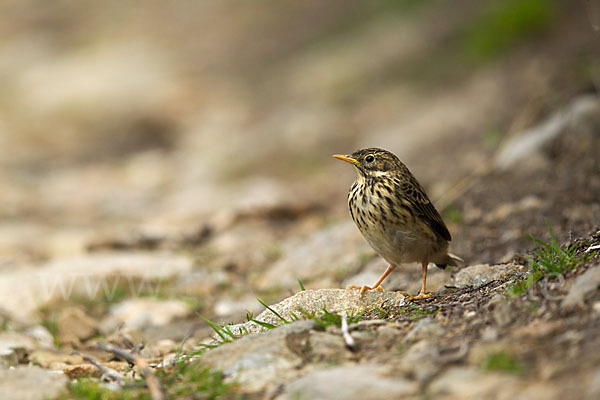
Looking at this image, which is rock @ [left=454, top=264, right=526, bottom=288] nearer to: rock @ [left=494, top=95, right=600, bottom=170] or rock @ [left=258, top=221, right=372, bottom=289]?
rock @ [left=258, top=221, right=372, bottom=289]

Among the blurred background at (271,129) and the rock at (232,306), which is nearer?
the rock at (232,306)

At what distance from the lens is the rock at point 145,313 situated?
684cm

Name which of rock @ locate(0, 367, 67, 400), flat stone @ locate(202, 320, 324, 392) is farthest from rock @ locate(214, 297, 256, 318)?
rock @ locate(0, 367, 67, 400)

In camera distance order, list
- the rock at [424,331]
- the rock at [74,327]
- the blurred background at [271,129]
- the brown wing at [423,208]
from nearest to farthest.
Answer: the rock at [424,331] < the brown wing at [423,208] < the rock at [74,327] < the blurred background at [271,129]

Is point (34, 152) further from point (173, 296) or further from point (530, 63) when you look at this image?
point (530, 63)

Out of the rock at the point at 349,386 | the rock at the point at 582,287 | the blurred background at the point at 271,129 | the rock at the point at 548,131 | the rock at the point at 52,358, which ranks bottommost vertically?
the rock at the point at 349,386

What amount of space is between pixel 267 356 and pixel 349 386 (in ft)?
2.44

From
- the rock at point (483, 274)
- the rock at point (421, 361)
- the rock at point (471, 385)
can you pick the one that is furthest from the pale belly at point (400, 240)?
the rock at point (471, 385)

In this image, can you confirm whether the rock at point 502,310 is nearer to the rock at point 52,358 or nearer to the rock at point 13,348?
the rock at point 52,358

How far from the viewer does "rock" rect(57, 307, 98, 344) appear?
630 cm

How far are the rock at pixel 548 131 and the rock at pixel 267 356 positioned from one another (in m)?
6.16

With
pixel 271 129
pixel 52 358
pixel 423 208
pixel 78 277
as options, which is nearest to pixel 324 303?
pixel 423 208

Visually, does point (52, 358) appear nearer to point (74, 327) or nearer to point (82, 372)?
point (74, 327)

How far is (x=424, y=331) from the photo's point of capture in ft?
11.7
